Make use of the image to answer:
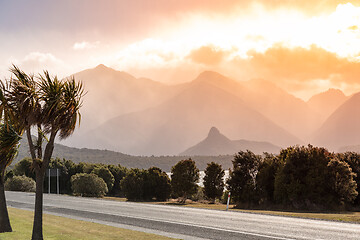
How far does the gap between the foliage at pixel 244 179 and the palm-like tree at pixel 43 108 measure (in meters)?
22.4

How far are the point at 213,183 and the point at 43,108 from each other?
32.6 metres

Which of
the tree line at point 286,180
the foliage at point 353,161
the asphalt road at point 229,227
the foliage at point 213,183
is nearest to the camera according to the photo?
the asphalt road at point 229,227

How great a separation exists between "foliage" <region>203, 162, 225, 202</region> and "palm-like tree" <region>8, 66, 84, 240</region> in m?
31.6

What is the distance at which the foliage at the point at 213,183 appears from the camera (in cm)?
4369

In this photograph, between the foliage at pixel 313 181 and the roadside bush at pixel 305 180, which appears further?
the roadside bush at pixel 305 180

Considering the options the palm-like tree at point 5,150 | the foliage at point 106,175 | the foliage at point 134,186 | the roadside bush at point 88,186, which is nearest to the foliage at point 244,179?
the foliage at point 134,186

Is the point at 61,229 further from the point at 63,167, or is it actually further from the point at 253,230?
the point at 63,167

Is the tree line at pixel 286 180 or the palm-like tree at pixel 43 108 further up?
the palm-like tree at pixel 43 108

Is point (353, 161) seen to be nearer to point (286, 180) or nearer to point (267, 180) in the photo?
point (286, 180)

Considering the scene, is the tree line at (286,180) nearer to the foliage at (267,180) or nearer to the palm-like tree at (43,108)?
the foliage at (267,180)

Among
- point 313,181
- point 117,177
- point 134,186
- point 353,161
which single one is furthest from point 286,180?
point 117,177

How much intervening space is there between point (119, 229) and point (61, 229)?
258 cm

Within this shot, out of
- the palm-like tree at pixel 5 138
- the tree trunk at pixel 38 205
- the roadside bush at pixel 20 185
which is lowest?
the roadside bush at pixel 20 185

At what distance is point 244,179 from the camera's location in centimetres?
3462
